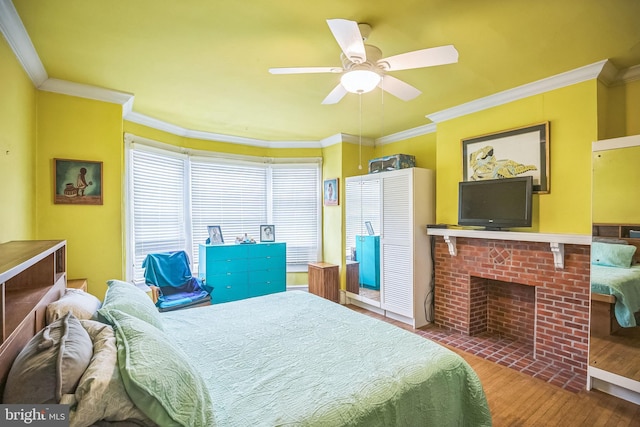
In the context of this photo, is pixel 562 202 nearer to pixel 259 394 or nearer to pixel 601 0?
pixel 601 0

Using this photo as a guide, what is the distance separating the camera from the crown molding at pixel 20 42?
1774 millimetres

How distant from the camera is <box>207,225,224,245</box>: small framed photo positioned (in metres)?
4.36

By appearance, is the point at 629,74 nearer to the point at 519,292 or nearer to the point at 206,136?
the point at 519,292

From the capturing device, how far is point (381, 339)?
6.21 ft

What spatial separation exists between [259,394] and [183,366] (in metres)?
0.36

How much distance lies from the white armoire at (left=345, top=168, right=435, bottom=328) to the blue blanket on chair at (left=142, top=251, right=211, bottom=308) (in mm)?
2328

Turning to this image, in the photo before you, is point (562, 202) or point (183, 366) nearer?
point (183, 366)

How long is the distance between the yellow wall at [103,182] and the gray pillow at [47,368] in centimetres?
214

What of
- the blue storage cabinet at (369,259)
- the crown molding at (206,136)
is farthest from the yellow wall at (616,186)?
the crown molding at (206,136)

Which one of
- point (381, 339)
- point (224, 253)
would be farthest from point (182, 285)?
point (381, 339)

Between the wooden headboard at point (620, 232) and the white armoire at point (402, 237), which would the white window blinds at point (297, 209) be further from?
the wooden headboard at point (620, 232)

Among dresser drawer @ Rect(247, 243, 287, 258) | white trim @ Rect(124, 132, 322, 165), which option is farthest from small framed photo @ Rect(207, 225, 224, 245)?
white trim @ Rect(124, 132, 322, 165)

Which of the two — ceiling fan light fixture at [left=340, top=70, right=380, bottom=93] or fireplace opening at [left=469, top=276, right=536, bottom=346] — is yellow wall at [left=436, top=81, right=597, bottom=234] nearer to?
fireplace opening at [left=469, top=276, right=536, bottom=346]

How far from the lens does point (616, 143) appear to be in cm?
226
